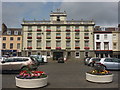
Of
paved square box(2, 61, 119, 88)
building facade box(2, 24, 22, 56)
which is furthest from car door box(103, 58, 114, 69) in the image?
building facade box(2, 24, 22, 56)

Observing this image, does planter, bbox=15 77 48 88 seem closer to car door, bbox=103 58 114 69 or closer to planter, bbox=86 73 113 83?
planter, bbox=86 73 113 83

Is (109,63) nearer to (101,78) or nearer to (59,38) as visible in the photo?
(101,78)

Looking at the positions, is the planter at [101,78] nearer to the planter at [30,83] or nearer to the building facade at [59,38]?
the planter at [30,83]

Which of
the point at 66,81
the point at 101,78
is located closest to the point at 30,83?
the point at 66,81

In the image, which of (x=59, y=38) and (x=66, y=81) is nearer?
(x=66, y=81)

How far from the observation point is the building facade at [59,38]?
148 ft

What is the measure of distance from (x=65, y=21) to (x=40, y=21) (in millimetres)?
7570

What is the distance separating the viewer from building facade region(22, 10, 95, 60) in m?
45.2

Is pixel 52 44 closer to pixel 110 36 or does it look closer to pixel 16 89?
pixel 110 36

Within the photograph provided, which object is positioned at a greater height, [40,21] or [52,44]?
[40,21]

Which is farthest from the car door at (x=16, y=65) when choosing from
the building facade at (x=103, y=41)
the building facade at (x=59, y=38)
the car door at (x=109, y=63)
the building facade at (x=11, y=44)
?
the building facade at (x=103, y=41)

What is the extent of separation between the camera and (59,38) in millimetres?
45500

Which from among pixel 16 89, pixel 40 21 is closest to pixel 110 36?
pixel 40 21

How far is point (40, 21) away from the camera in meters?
46.0
